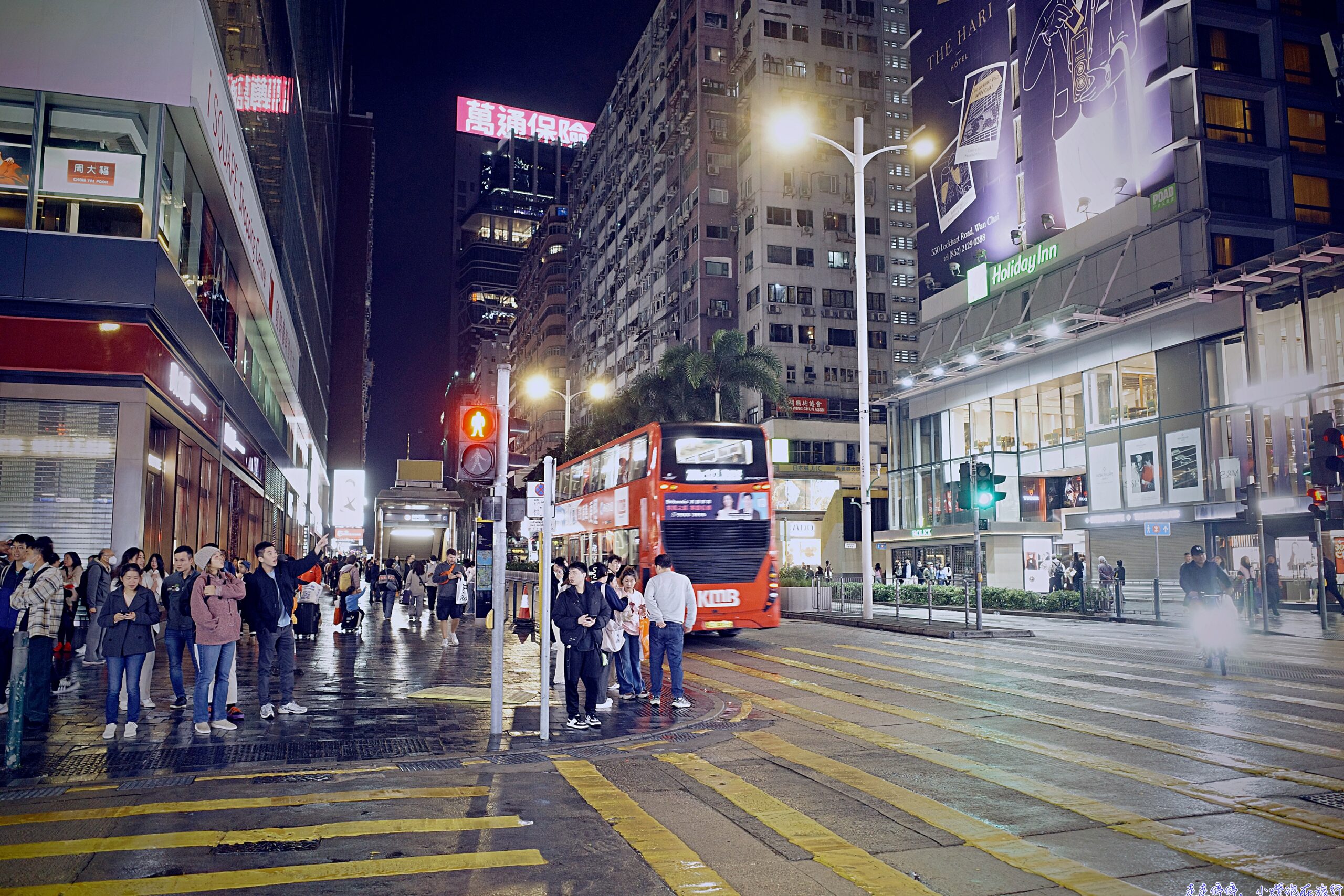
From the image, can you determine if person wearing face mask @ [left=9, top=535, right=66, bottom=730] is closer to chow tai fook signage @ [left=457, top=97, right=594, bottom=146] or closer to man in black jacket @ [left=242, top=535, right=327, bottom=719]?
man in black jacket @ [left=242, top=535, right=327, bottom=719]

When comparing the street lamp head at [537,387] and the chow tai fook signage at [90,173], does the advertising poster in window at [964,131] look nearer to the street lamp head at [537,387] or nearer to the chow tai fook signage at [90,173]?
the street lamp head at [537,387]

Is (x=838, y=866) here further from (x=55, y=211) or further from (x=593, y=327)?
(x=593, y=327)

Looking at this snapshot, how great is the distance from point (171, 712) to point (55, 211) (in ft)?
33.2

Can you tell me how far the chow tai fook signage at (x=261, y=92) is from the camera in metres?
24.3

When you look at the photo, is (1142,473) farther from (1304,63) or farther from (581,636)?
(581,636)

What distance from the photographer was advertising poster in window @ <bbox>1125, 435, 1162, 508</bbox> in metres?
36.2

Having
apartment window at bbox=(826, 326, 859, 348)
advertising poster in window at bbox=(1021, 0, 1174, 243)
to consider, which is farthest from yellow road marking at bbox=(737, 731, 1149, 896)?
apartment window at bbox=(826, 326, 859, 348)

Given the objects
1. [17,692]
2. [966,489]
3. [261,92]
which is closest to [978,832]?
[17,692]

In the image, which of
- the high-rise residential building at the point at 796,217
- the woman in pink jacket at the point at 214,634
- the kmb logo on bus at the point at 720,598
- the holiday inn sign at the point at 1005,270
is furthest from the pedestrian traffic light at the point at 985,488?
the high-rise residential building at the point at 796,217

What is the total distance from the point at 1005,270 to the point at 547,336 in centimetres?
7079

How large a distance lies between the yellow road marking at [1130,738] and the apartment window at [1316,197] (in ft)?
117

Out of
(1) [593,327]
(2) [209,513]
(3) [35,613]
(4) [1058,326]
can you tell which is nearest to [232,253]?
(2) [209,513]

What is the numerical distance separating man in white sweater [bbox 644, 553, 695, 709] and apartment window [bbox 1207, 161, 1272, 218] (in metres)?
34.1

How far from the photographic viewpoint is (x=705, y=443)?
63.3 feet
